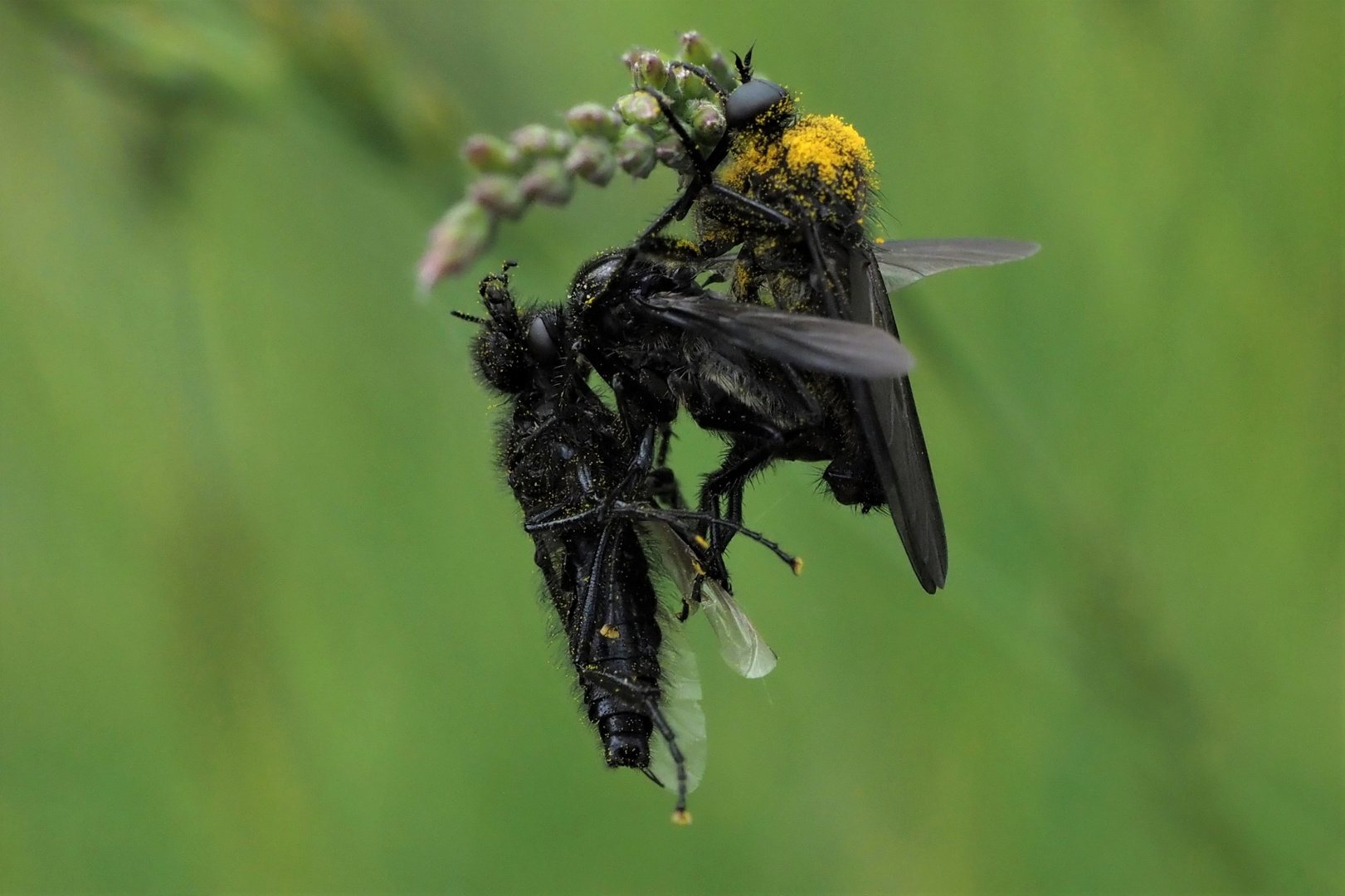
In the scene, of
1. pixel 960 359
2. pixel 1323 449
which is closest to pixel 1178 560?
pixel 1323 449

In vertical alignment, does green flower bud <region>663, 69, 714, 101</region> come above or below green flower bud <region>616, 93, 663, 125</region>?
above

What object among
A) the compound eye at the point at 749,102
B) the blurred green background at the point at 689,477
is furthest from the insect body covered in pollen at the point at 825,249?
the blurred green background at the point at 689,477

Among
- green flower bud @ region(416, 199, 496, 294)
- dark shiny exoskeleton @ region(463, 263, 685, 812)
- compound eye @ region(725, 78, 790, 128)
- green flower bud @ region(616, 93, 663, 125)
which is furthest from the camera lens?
dark shiny exoskeleton @ region(463, 263, 685, 812)

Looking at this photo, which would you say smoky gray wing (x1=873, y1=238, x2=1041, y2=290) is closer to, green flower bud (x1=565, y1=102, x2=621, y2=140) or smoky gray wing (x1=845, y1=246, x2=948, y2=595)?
smoky gray wing (x1=845, y1=246, x2=948, y2=595)

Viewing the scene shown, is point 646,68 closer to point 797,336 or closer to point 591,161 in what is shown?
point 591,161

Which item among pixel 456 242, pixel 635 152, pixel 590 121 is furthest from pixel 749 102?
pixel 456 242

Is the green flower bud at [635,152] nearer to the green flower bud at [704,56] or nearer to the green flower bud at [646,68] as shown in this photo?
the green flower bud at [646,68]

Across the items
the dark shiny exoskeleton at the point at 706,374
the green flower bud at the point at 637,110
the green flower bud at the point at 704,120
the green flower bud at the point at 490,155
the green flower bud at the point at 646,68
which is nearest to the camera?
the green flower bud at the point at 490,155

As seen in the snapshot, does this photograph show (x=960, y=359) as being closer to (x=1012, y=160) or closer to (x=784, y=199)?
(x=784, y=199)

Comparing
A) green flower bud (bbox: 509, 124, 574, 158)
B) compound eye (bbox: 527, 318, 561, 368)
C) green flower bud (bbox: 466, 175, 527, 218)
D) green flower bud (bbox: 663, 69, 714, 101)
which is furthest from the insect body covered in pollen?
green flower bud (bbox: 466, 175, 527, 218)
